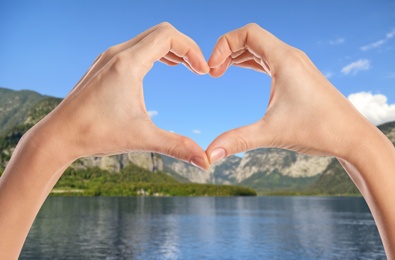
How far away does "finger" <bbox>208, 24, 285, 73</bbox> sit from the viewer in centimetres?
251

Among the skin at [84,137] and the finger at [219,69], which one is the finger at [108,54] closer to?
the skin at [84,137]

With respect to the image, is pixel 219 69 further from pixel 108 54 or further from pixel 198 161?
pixel 198 161

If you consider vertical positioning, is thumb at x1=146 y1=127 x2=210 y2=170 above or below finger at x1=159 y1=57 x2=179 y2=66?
below

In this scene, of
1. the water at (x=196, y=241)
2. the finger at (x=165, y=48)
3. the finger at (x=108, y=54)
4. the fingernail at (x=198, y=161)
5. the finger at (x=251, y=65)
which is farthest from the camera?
the water at (x=196, y=241)

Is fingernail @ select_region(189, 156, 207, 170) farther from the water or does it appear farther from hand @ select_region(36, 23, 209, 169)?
the water

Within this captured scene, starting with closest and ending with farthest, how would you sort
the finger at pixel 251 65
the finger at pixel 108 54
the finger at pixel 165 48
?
the finger at pixel 165 48, the finger at pixel 108 54, the finger at pixel 251 65

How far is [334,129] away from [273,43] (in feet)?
2.12

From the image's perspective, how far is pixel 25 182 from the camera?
7.55ft

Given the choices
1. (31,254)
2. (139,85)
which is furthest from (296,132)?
(31,254)

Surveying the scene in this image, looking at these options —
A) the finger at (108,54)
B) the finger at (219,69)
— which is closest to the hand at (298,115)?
the finger at (219,69)

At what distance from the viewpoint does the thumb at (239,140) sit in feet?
7.32

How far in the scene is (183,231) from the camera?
92250mm

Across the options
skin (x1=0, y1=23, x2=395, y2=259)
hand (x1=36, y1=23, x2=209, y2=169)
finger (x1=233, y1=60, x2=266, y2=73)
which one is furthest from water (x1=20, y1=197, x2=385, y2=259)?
hand (x1=36, y1=23, x2=209, y2=169)

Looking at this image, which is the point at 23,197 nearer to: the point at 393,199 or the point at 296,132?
the point at 296,132
